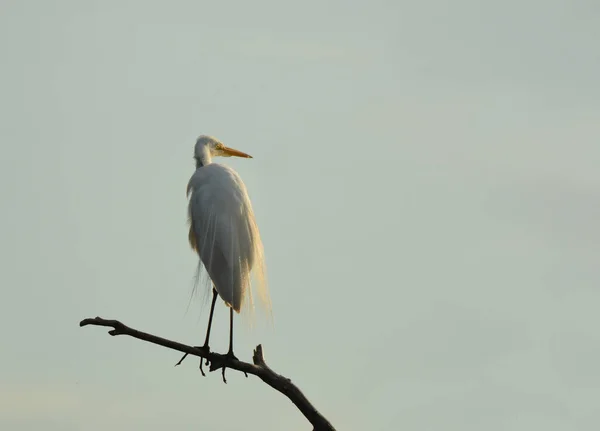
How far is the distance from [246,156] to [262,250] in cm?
270

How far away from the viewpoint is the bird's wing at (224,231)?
1171 centimetres

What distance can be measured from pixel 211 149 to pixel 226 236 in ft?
8.79

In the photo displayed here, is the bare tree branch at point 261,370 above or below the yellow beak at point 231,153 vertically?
below

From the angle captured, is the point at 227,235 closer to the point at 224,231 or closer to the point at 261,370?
the point at 224,231

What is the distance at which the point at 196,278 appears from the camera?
488 inches

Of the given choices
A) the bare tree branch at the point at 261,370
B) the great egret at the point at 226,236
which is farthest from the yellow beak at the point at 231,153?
the bare tree branch at the point at 261,370

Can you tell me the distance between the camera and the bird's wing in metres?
11.7

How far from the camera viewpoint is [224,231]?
1188cm

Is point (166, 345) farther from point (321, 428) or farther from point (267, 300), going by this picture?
point (267, 300)

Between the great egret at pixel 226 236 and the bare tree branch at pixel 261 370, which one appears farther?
the great egret at pixel 226 236

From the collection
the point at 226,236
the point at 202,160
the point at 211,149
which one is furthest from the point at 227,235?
the point at 211,149

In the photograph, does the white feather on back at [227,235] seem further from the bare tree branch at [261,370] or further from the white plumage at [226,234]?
the bare tree branch at [261,370]

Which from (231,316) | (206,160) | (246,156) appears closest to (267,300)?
(231,316)

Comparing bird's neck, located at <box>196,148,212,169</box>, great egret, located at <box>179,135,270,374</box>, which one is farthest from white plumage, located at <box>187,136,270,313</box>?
bird's neck, located at <box>196,148,212,169</box>
